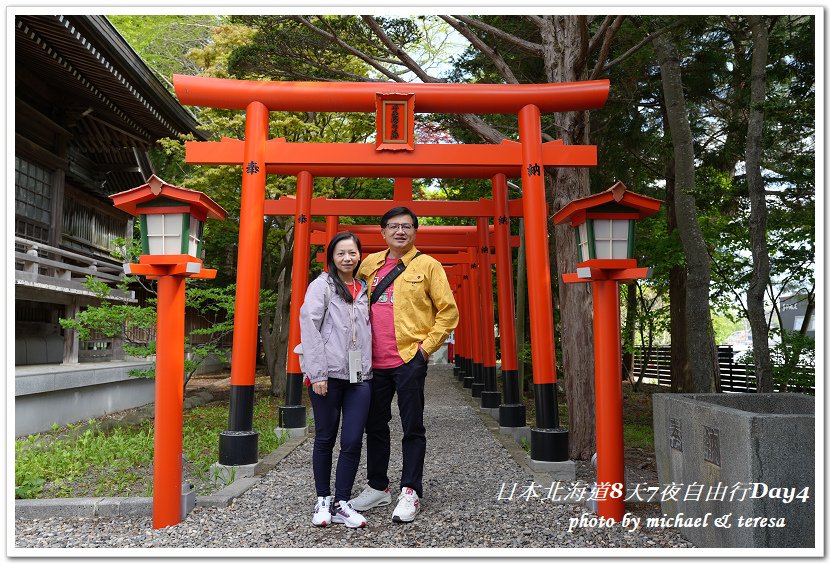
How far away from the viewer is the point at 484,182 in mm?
12203

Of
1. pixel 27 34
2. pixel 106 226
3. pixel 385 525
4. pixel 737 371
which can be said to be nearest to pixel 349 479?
pixel 385 525

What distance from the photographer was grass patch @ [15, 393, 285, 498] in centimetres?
499

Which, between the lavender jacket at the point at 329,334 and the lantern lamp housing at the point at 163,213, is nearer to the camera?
the lavender jacket at the point at 329,334

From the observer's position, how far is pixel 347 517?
3.72 metres

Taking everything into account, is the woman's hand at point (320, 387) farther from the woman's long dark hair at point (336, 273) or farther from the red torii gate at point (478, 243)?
the red torii gate at point (478, 243)

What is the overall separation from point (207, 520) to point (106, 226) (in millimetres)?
11609

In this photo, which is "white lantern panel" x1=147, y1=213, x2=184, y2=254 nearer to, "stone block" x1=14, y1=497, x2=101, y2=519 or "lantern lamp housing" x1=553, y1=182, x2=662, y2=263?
"stone block" x1=14, y1=497, x2=101, y2=519

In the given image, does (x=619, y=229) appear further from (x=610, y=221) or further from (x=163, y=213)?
(x=163, y=213)

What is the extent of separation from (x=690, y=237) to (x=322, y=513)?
5.24 m

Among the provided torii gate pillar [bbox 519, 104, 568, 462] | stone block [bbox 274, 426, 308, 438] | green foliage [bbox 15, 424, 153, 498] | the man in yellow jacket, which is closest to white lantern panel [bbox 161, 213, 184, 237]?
the man in yellow jacket

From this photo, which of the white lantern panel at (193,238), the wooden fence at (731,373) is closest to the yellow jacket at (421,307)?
the white lantern panel at (193,238)

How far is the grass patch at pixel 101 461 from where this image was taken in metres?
4.99

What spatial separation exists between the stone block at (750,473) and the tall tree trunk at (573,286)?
9.58ft
